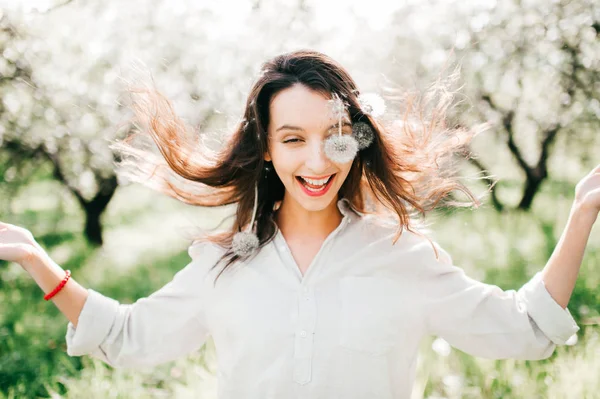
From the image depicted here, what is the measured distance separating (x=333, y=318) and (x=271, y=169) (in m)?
0.58

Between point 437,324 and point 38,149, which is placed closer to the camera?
point 437,324

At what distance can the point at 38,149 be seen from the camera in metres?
5.65

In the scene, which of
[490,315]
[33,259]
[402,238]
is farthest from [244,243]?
[490,315]

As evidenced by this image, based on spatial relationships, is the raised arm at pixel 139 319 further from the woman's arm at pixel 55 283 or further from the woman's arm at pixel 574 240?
the woman's arm at pixel 574 240

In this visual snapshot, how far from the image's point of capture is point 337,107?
1.87 m

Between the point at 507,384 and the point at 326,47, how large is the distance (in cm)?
461

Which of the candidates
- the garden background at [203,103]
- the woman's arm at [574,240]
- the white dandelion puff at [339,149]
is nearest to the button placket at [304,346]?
the white dandelion puff at [339,149]

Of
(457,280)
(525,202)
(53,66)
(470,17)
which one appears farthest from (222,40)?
(457,280)

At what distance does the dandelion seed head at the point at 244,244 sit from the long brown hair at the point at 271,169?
0.08 ft

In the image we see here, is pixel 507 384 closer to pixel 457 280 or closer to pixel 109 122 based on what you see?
pixel 457 280

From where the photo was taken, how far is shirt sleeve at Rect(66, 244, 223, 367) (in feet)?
6.68

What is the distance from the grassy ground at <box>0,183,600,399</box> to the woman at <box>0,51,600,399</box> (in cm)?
40

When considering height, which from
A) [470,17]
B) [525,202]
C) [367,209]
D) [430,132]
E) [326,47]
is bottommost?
[525,202]

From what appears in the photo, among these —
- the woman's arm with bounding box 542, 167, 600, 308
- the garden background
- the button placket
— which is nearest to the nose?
the button placket
